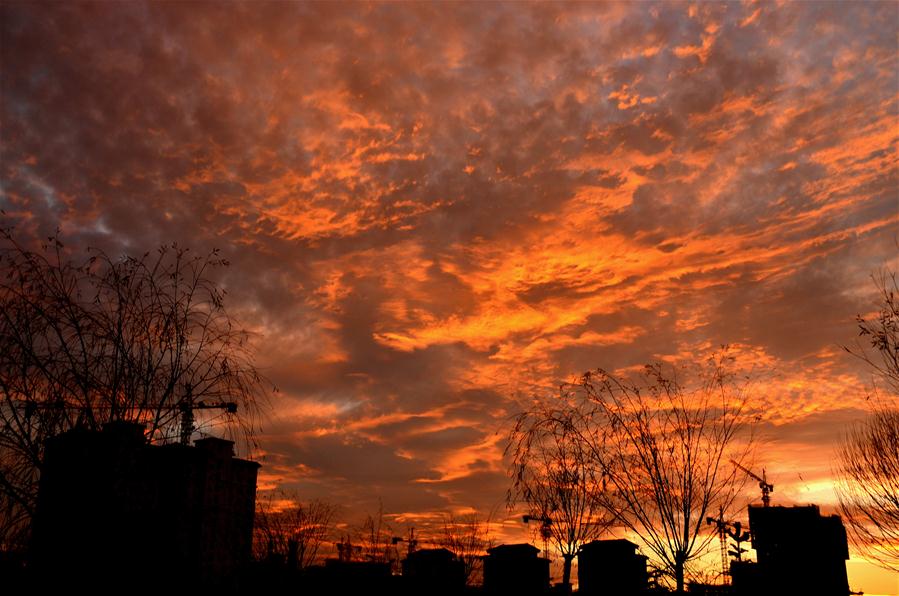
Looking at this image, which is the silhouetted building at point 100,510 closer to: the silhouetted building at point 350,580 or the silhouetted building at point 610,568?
the silhouetted building at point 350,580

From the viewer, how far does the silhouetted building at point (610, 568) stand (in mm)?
50750

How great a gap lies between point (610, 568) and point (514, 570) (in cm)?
741

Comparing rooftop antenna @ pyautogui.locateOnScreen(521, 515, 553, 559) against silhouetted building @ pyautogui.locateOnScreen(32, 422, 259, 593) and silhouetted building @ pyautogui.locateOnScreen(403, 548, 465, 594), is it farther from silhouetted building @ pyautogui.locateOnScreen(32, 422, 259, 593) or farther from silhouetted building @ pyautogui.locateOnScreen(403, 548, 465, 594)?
silhouetted building @ pyautogui.locateOnScreen(32, 422, 259, 593)

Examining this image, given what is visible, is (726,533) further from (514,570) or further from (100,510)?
(100,510)

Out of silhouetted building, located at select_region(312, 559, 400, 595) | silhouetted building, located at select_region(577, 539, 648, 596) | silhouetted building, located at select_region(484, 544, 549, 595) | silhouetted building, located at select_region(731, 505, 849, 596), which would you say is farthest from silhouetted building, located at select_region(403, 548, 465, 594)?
silhouetted building, located at select_region(731, 505, 849, 596)

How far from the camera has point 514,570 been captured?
179ft

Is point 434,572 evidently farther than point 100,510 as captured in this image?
Yes

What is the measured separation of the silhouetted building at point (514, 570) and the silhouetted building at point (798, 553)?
1516 cm

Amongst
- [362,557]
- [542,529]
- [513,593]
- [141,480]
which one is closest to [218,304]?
[141,480]

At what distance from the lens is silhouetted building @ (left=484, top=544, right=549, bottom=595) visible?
52.8 meters

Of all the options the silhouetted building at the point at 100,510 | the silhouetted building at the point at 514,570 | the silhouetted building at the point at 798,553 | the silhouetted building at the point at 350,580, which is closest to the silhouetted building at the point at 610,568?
the silhouetted building at the point at 514,570

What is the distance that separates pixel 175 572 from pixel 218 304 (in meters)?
6.49

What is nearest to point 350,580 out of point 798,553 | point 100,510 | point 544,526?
point 544,526

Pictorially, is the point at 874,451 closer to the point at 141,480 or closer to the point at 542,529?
the point at 542,529
